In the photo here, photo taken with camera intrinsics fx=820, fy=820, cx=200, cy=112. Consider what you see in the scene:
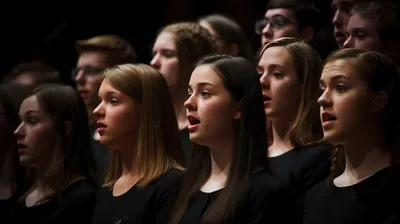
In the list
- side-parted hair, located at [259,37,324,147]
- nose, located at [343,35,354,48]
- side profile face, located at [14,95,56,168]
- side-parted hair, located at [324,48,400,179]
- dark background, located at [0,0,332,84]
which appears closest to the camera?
side-parted hair, located at [324,48,400,179]

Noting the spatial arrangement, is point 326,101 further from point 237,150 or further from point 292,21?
point 292,21

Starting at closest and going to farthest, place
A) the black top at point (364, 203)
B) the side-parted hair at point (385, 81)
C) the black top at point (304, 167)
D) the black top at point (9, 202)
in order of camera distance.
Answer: the black top at point (364, 203), the side-parted hair at point (385, 81), the black top at point (304, 167), the black top at point (9, 202)

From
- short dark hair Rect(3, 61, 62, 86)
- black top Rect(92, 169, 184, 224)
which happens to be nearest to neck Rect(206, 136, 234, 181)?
black top Rect(92, 169, 184, 224)

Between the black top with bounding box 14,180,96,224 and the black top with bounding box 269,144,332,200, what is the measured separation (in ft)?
2.75

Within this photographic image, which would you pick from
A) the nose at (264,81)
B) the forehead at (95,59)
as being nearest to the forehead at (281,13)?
the nose at (264,81)

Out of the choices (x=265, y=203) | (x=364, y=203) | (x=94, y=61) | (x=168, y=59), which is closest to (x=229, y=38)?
(x=168, y=59)

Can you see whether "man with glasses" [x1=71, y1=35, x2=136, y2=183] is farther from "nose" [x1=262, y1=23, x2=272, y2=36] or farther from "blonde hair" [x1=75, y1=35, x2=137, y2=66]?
"nose" [x1=262, y1=23, x2=272, y2=36]

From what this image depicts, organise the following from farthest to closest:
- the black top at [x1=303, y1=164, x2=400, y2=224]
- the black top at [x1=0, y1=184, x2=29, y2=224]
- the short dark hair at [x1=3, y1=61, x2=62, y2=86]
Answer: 1. the short dark hair at [x1=3, y1=61, x2=62, y2=86]
2. the black top at [x1=0, y1=184, x2=29, y2=224]
3. the black top at [x1=303, y1=164, x2=400, y2=224]

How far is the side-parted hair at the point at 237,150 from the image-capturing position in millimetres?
2795

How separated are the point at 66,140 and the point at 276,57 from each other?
40.7 inches

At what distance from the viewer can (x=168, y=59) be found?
13.2 ft

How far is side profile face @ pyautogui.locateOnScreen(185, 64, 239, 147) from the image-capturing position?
293 centimetres

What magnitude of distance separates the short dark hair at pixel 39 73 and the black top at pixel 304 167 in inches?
68.1

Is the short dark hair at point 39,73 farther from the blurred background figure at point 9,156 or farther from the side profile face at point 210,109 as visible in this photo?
the side profile face at point 210,109
